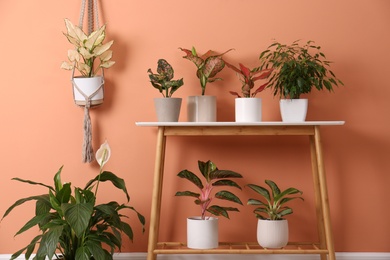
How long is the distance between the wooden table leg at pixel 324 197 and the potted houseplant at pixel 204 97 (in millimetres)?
529

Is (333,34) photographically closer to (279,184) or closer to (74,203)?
(279,184)

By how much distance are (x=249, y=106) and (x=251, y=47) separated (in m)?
0.42

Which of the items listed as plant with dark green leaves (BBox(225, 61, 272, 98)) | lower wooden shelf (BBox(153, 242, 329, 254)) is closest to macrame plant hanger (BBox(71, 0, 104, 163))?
lower wooden shelf (BBox(153, 242, 329, 254))

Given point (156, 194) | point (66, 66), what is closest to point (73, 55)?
point (66, 66)

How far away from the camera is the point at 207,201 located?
9.77ft

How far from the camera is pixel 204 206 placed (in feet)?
9.78

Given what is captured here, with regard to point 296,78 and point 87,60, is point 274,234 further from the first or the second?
point 87,60

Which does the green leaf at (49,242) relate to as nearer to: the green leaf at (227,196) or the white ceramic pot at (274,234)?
the green leaf at (227,196)

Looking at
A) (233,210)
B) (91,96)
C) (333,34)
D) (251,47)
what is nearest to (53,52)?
(91,96)

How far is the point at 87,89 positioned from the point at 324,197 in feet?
4.32

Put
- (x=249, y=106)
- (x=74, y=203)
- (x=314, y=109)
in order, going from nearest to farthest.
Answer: (x=74, y=203) < (x=249, y=106) < (x=314, y=109)

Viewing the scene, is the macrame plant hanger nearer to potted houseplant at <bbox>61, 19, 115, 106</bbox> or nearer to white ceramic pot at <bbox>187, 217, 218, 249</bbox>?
potted houseplant at <bbox>61, 19, 115, 106</bbox>

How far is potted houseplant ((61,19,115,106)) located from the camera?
3.05m

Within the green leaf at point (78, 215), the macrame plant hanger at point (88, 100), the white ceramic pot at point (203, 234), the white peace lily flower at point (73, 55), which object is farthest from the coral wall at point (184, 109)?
the green leaf at point (78, 215)
